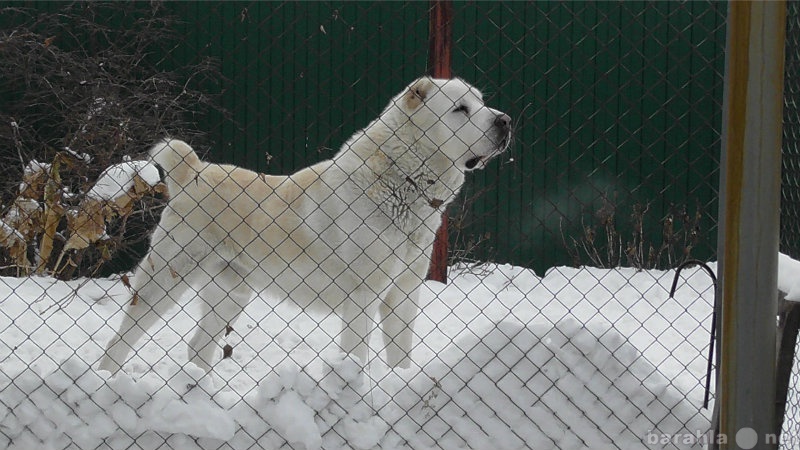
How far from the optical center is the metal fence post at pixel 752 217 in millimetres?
2002

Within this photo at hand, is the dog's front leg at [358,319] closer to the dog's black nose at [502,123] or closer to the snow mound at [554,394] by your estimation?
the snow mound at [554,394]

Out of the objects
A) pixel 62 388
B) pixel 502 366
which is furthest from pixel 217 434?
pixel 502 366

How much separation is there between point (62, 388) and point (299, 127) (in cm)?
371

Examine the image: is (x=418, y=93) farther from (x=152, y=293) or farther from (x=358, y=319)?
(x=152, y=293)

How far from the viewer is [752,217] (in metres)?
2.03

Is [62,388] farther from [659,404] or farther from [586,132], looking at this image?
[586,132]

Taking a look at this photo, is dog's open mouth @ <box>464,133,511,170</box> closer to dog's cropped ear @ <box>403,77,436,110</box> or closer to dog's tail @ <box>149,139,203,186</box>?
dog's cropped ear @ <box>403,77,436,110</box>

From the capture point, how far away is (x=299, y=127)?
245 inches

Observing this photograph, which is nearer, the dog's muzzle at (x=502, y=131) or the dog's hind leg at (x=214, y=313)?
the dog's muzzle at (x=502, y=131)

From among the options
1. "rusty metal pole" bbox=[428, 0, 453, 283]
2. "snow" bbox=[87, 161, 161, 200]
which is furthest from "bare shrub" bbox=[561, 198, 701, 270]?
"snow" bbox=[87, 161, 161, 200]

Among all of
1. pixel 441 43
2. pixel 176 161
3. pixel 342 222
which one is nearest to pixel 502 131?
pixel 342 222

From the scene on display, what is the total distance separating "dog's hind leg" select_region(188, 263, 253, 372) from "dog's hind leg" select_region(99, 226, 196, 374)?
203 millimetres

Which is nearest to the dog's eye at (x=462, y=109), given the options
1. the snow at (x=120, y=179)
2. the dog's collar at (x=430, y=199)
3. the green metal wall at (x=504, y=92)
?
the dog's collar at (x=430, y=199)

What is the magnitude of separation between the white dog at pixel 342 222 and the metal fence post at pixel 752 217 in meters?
1.55
